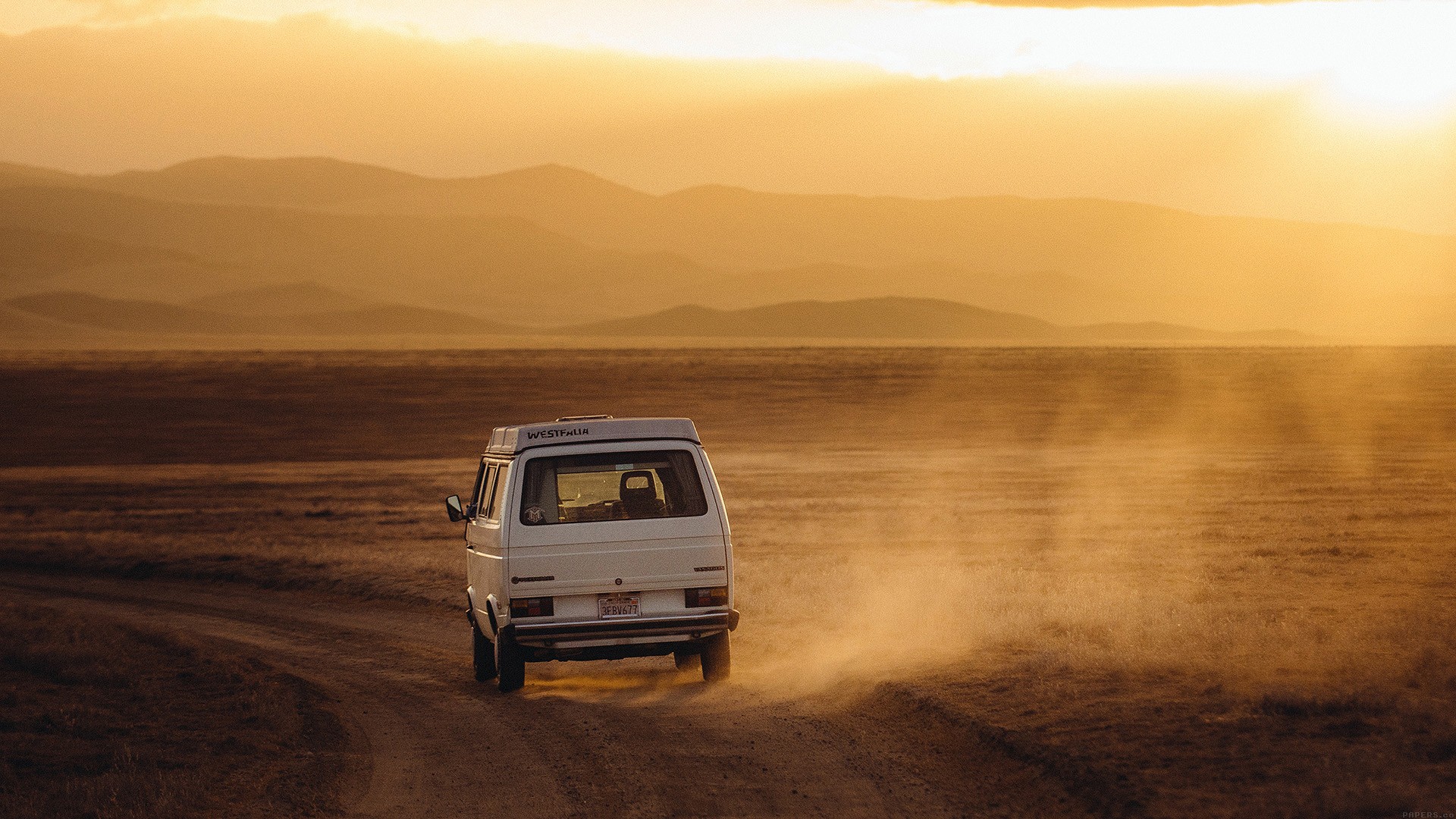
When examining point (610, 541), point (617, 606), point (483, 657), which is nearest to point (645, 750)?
point (617, 606)

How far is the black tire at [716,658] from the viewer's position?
44.2ft

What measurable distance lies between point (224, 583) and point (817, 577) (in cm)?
1091

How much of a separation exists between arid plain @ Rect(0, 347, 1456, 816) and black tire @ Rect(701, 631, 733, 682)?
277 millimetres

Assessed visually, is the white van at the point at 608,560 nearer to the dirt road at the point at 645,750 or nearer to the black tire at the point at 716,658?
the black tire at the point at 716,658

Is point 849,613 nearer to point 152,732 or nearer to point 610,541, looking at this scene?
point 610,541

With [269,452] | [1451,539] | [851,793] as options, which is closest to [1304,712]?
[851,793]

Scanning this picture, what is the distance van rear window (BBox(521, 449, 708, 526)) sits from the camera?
43.6 ft

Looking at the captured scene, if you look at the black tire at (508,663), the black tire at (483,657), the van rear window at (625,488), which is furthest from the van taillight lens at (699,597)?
the black tire at (483,657)

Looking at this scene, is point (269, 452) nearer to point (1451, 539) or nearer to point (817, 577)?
point (817, 577)

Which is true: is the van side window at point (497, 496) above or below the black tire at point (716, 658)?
above

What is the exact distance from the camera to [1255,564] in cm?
2244

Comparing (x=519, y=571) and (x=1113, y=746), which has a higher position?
(x=519, y=571)

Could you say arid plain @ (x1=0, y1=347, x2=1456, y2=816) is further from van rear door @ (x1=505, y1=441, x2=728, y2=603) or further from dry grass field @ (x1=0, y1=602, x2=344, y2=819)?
van rear door @ (x1=505, y1=441, x2=728, y2=603)

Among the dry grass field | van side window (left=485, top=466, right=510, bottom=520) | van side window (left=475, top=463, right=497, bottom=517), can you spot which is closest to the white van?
van side window (left=485, top=466, right=510, bottom=520)
